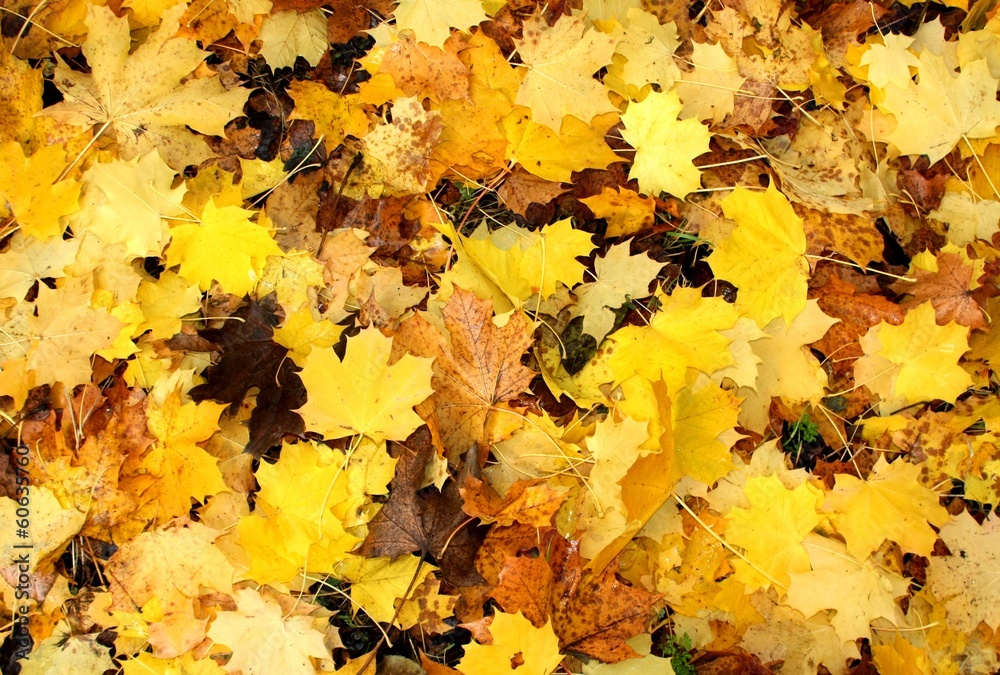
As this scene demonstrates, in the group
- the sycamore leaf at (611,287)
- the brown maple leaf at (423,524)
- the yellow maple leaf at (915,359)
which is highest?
the sycamore leaf at (611,287)

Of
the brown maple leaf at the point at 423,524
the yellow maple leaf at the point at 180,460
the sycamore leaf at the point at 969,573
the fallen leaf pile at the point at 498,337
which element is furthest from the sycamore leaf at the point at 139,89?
the sycamore leaf at the point at 969,573

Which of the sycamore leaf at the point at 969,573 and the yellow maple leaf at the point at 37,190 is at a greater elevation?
the yellow maple leaf at the point at 37,190

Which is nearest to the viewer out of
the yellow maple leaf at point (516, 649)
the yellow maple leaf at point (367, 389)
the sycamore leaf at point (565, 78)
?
the yellow maple leaf at point (516, 649)

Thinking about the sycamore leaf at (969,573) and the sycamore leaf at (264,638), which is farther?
the sycamore leaf at (969,573)

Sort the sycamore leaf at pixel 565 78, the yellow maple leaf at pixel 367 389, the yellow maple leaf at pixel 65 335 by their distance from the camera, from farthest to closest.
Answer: the sycamore leaf at pixel 565 78
the yellow maple leaf at pixel 65 335
the yellow maple leaf at pixel 367 389

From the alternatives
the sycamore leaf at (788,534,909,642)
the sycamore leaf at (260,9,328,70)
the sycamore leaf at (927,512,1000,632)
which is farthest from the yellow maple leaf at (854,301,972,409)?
the sycamore leaf at (260,9,328,70)

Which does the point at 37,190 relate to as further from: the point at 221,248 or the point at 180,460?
the point at 180,460

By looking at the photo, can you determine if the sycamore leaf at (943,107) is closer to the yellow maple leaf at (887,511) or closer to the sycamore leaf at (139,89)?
the yellow maple leaf at (887,511)
